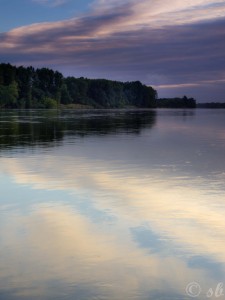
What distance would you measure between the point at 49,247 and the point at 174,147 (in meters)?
22.9

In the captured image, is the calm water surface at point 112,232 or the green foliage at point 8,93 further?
the green foliage at point 8,93

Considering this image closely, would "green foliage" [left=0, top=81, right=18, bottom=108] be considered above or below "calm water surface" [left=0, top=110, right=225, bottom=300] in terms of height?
above

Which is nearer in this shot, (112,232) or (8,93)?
(112,232)

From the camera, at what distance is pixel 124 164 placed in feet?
72.5

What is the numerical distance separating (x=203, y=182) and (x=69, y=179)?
4.87m

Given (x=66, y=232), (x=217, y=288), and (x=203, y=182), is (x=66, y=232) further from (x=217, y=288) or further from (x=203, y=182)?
(x=203, y=182)

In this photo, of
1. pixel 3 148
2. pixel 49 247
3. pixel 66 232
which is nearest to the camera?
pixel 49 247

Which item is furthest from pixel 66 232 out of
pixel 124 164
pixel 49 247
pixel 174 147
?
pixel 174 147

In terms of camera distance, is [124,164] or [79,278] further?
[124,164]

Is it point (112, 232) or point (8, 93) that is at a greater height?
point (8, 93)

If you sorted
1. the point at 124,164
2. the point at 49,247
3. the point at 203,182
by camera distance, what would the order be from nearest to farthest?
the point at 49,247 < the point at 203,182 < the point at 124,164

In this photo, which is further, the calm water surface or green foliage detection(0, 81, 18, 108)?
green foliage detection(0, 81, 18, 108)

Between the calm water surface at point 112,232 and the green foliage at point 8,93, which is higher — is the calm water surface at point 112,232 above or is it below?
below

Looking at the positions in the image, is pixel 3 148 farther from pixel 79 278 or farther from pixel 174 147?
pixel 79 278
